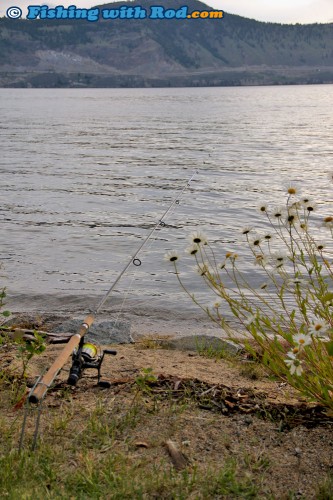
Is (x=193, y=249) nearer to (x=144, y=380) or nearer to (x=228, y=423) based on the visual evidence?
(x=144, y=380)

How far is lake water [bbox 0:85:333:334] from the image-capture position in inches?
426

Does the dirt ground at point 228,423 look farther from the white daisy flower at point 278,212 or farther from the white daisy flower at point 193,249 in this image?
the white daisy flower at point 278,212

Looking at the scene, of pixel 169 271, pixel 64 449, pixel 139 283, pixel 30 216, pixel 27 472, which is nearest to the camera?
pixel 27 472

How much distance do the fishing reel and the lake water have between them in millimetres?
4047

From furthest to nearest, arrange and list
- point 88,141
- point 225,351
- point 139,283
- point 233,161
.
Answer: point 88,141
point 233,161
point 139,283
point 225,351

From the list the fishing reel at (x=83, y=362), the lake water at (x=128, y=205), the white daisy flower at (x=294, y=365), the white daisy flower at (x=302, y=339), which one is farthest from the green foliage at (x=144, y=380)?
the lake water at (x=128, y=205)

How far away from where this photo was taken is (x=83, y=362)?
511 centimetres

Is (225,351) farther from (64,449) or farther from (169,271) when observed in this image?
(169,271)

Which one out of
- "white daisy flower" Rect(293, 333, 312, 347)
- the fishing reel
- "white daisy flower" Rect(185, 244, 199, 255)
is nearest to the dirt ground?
the fishing reel

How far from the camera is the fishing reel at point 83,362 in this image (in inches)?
193

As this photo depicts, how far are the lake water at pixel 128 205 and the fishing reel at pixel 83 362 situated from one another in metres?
4.05

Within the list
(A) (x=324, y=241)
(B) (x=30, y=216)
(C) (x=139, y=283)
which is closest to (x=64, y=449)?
(C) (x=139, y=283)

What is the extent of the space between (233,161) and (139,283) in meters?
19.6

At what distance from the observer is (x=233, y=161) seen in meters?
30.1
